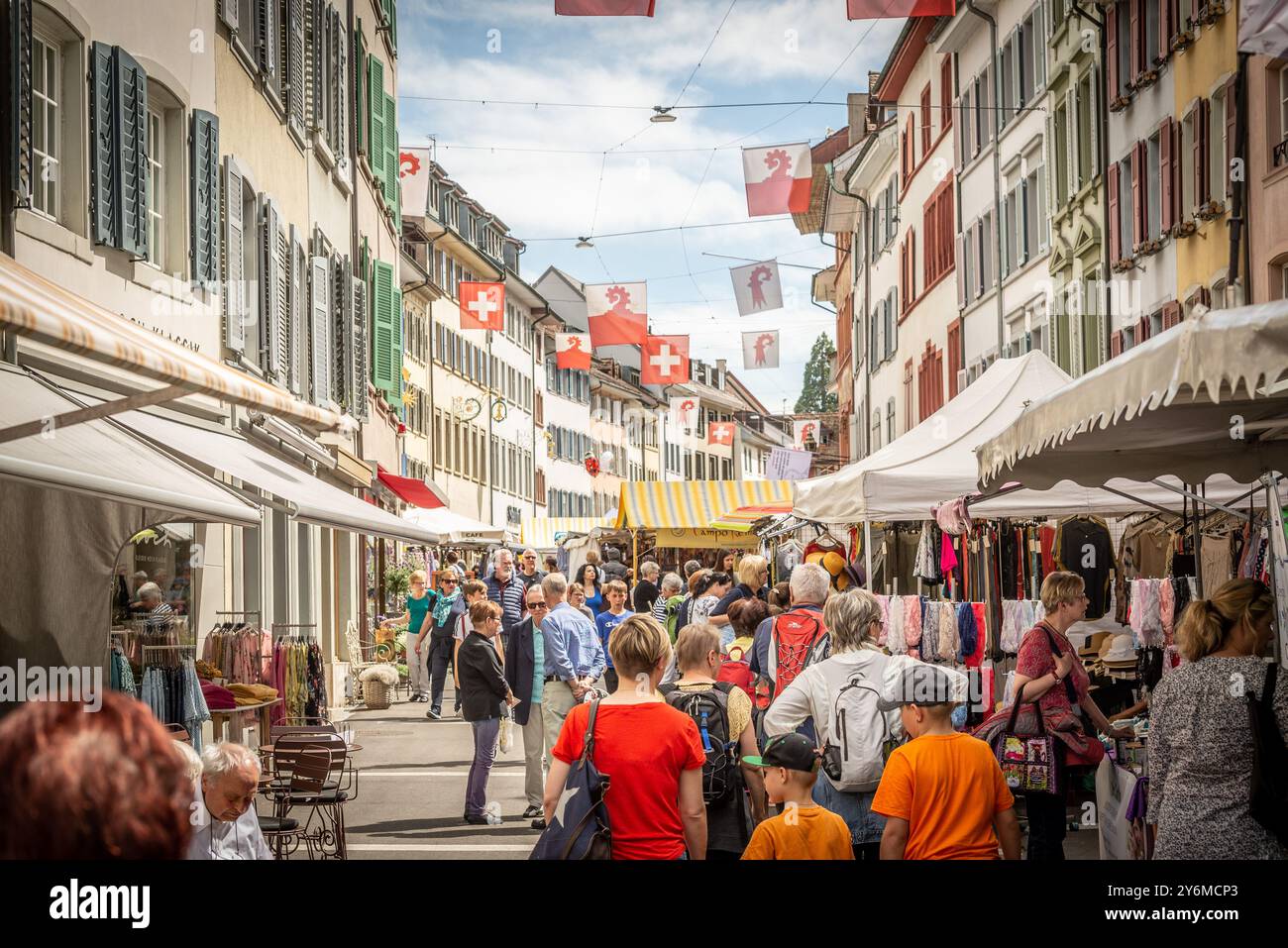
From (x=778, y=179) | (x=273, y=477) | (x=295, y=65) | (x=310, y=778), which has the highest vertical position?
(x=295, y=65)

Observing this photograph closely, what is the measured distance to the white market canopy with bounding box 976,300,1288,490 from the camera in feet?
14.8

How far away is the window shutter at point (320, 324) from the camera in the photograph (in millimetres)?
17719

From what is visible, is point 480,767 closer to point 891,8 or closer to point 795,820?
point 891,8

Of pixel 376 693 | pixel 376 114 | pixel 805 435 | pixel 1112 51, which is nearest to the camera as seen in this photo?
pixel 1112 51

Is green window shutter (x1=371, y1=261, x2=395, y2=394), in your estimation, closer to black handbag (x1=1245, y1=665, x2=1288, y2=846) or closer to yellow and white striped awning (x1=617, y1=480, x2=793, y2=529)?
yellow and white striped awning (x1=617, y1=480, x2=793, y2=529)

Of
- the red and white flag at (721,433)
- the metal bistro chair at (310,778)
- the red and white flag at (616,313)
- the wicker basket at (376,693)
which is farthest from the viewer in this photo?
the red and white flag at (721,433)

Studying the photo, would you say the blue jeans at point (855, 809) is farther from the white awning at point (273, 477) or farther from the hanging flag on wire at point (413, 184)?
the hanging flag on wire at point (413, 184)

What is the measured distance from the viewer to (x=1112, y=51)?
63.3 ft

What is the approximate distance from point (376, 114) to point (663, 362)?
10.9 meters

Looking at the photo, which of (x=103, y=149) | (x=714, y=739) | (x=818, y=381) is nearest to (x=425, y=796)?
(x=103, y=149)

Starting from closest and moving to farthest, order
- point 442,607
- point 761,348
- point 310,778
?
point 310,778 → point 442,607 → point 761,348

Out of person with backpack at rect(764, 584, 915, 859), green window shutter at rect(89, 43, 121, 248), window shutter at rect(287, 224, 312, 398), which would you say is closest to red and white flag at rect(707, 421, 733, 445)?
window shutter at rect(287, 224, 312, 398)

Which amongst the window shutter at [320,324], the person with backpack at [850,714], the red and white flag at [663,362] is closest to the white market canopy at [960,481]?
the person with backpack at [850,714]

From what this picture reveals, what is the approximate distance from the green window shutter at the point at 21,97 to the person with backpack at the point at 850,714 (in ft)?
17.1
